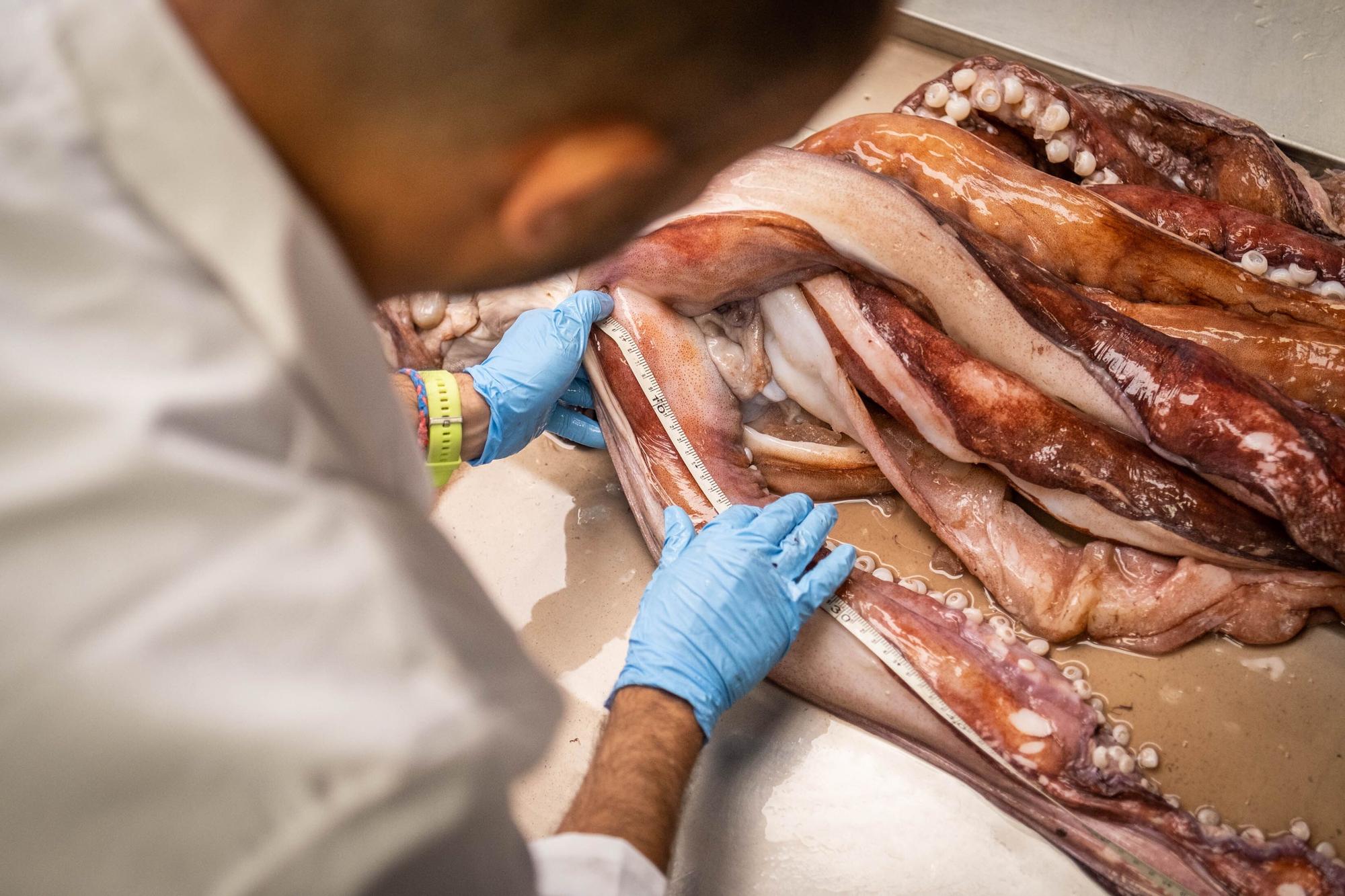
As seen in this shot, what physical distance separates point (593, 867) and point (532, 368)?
148cm

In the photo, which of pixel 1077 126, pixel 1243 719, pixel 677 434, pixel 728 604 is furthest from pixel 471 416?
pixel 1243 719

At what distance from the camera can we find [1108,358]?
219 cm

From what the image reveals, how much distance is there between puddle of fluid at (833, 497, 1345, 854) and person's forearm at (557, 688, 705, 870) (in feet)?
3.14

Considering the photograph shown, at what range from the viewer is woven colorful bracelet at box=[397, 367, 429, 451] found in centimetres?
253

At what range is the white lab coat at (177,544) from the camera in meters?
0.67

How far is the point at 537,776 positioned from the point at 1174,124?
2814 millimetres

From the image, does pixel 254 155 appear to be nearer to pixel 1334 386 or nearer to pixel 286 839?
pixel 286 839

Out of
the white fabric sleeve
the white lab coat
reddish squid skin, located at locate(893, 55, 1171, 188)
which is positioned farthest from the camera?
reddish squid skin, located at locate(893, 55, 1171, 188)

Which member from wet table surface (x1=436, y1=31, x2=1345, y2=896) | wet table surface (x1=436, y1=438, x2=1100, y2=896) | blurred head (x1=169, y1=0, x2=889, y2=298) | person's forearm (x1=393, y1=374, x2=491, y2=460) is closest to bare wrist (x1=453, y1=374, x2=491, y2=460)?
person's forearm (x1=393, y1=374, x2=491, y2=460)

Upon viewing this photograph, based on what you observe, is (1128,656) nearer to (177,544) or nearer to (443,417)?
(443,417)

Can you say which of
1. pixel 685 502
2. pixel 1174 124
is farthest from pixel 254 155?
pixel 1174 124

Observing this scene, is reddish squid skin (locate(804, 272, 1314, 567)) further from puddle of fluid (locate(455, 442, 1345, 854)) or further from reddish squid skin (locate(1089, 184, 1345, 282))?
reddish squid skin (locate(1089, 184, 1345, 282))

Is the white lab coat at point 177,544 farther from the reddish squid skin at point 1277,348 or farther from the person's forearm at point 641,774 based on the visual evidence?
the reddish squid skin at point 1277,348

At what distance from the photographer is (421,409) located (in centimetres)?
253
